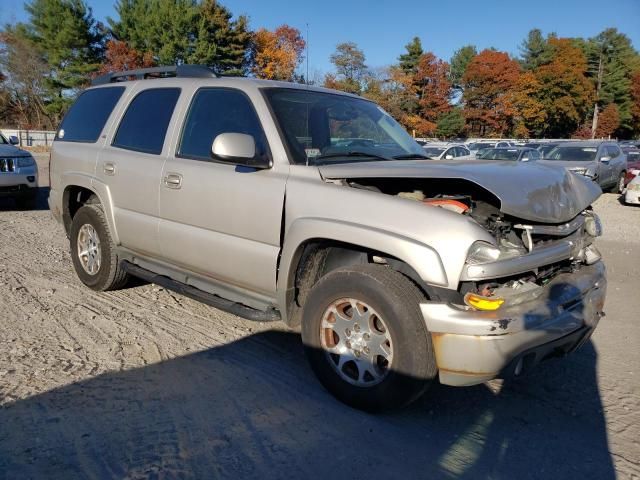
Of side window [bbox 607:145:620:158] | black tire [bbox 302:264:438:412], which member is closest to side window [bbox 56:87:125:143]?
black tire [bbox 302:264:438:412]

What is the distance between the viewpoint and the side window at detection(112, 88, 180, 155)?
14.7ft

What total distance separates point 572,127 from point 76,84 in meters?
62.1

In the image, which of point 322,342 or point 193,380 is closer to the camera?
point 322,342

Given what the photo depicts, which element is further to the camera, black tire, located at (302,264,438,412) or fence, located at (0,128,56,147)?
fence, located at (0,128,56,147)

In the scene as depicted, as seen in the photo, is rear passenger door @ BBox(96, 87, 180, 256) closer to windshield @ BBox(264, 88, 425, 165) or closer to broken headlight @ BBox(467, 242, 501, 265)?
windshield @ BBox(264, 88, 425, 165)

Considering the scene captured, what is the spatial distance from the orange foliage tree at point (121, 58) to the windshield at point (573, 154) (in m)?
37.9

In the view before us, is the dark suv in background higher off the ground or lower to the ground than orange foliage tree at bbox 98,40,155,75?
lower

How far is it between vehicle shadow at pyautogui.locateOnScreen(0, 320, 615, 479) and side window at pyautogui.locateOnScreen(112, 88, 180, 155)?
1936mm

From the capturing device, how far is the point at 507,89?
67.3 metres

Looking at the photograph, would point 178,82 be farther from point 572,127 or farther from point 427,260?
point 572,127

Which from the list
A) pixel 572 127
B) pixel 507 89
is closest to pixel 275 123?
pixel 507 89

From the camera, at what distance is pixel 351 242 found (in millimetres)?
3094

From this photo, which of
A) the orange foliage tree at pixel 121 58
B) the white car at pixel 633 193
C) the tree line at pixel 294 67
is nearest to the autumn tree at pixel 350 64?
the tree line at pixel 294 67

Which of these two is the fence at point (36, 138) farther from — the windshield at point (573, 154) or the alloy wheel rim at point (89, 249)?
the alloy wheel rim at point (89, 249)
